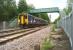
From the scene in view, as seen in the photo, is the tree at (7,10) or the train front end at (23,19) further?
the tree at (7,10)

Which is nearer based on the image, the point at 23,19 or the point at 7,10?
the point at 23,19

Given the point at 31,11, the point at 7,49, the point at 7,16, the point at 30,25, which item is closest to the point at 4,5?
the point at 7,16

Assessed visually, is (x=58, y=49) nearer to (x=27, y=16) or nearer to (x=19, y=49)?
(x=19, y=49)

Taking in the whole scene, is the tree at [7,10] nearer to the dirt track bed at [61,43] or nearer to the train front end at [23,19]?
the train front end at [23,19]

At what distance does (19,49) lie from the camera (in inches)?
415

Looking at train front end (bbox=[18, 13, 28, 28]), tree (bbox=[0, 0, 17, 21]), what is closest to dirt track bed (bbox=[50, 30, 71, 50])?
train front end (bbox=[18, 13, 28, 28])

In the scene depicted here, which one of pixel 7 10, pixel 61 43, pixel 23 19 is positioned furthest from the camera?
pixel 7 10

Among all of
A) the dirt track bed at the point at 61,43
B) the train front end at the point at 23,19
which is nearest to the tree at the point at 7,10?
the train front end at the point at 23,19

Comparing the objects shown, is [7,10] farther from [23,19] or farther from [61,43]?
[61,43]

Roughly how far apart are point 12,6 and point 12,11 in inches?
91.8

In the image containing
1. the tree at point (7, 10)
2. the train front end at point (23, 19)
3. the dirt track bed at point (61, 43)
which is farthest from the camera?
the tree at point (7, 10)

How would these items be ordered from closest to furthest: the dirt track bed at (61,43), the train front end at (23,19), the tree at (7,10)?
the dirt track bed at (61,43)
the train front end at (23,19)
the tree at (7,10)

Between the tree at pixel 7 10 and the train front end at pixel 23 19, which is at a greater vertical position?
the tree at pixel 7 10

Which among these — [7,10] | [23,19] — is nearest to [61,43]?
[23,19]
